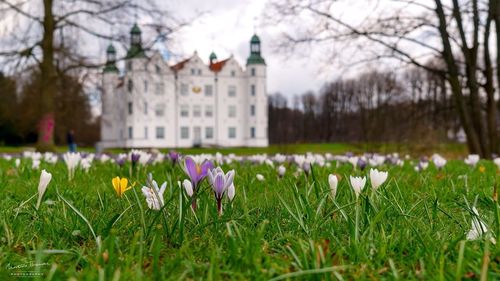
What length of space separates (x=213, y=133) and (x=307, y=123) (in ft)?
98.4

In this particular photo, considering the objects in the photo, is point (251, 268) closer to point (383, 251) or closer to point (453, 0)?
point (383, 251)

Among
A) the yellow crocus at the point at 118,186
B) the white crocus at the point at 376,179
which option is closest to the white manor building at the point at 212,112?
the yellow crocus at the point at 118,186

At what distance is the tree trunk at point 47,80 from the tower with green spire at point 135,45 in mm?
2821

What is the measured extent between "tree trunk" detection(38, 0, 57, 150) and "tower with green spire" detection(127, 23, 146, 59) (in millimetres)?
2821

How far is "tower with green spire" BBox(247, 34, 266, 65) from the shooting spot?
5522cm

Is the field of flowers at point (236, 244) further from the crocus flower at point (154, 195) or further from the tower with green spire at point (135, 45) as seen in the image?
the tower with green spire at point (135, 45)

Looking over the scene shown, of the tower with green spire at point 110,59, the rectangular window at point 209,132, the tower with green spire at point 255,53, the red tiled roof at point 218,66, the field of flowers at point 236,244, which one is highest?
the tower with green spire at point 255,53

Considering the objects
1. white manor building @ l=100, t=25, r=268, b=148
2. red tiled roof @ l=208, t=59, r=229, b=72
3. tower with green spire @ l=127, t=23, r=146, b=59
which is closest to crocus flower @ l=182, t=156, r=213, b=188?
tower with green spire @ l=127, t=23, r=146, b=59

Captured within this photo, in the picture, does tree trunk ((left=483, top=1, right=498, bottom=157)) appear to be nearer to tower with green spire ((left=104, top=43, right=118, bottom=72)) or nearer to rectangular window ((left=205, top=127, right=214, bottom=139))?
tower with green spire ((left=104, top=43, right=118, bottom=72))

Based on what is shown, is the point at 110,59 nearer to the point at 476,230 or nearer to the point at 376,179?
the point at 376,179

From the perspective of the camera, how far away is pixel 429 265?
1.29 meters

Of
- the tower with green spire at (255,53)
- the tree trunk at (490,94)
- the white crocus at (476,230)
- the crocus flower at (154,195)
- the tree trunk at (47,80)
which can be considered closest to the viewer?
the white crocus at (476,230)

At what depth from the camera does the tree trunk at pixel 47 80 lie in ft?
51.6

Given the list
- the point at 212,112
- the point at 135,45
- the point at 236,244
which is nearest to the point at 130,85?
the point at 135,45
